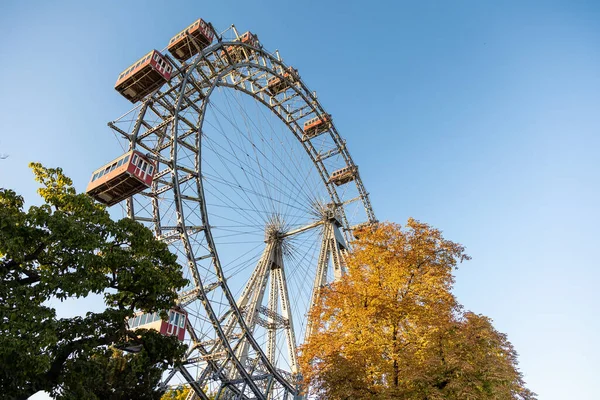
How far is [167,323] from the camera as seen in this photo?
696 inches

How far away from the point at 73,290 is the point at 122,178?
1015cm

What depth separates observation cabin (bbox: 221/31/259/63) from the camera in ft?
91.8

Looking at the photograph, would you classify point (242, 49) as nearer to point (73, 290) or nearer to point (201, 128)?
point (201, 128)

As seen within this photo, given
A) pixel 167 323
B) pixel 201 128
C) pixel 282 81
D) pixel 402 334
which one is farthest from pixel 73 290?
pixel 282 81

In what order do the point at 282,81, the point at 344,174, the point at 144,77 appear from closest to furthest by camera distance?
1. the point at 144,77
2. the point at 282,81
3. the point at 344,174

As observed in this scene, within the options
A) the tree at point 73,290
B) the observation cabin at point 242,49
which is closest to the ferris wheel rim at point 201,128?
the observation cabin at point 242,49

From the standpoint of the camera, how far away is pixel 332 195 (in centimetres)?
3741

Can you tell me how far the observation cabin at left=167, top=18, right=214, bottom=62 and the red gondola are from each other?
15515 millimetres

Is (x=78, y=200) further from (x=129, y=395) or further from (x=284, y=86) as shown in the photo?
(x=284, y=86)

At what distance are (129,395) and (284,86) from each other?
24.6 m

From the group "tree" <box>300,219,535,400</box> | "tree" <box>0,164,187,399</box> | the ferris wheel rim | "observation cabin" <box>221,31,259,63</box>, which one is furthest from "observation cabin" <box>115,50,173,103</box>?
"tree" <box>300,219,535,400</box>

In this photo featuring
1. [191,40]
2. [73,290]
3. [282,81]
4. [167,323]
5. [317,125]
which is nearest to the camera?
[73,290]

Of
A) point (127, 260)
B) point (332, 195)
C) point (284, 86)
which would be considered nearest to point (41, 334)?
point (127, 260)

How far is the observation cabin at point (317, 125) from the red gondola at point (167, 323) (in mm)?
21138
